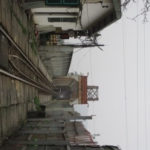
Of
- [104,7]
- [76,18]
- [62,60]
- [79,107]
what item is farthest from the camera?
[79,107]

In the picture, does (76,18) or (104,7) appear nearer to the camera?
(104,7)

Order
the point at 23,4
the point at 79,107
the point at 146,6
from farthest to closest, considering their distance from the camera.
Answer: the point at 79,107 < the point at 23,4 < the point at 146,6

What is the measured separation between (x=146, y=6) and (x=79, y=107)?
30986 mm

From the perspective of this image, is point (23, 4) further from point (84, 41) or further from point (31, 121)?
point (84, 41)

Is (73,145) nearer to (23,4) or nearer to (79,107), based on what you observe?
(23,4)

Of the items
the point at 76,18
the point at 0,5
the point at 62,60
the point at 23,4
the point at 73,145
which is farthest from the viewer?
the point at 62,60

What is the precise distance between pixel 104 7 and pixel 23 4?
4760 millimetres

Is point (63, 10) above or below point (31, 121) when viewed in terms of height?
above

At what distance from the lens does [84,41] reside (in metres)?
20.6

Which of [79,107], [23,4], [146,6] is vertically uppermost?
[23,4]

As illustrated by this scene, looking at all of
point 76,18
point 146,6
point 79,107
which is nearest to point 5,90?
point 146,6

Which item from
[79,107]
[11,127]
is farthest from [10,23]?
[79,107]

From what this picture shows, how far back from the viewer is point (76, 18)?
17.0 meters

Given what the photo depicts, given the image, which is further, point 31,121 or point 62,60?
point 62,60
